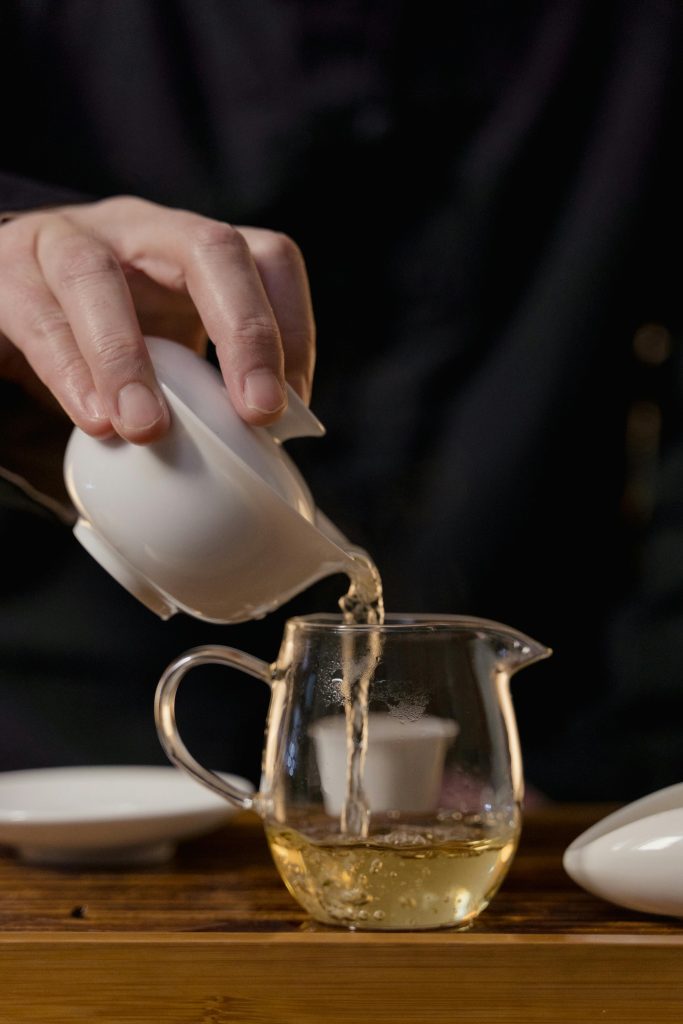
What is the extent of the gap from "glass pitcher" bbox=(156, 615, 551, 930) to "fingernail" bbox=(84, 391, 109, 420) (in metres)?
0.17

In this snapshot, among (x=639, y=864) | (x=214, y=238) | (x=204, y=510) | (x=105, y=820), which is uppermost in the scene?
(x=214, y=238)

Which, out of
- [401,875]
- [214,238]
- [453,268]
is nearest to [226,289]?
[214,238]

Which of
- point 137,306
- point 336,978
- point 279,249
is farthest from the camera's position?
point 137,306

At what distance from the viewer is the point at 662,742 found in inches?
56.3

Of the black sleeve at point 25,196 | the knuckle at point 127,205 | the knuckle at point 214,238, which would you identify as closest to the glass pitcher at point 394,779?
the knuckle at point 214,238

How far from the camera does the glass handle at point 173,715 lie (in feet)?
2.23

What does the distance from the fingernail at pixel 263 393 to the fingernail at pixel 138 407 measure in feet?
0.18

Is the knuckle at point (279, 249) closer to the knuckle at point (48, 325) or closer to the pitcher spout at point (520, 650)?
the knuckle at point (48, 325)

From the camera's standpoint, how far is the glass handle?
0.68 m

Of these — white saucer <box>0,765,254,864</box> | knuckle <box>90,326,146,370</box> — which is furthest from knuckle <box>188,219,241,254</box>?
white saucer <box>0,765,254,864</box>

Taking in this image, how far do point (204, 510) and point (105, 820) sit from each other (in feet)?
0.74

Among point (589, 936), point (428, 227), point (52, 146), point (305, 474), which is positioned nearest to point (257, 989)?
point (589, 936)

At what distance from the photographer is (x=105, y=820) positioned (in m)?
0.73

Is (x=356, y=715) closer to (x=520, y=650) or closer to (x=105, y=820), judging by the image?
(x=520, y=650)
